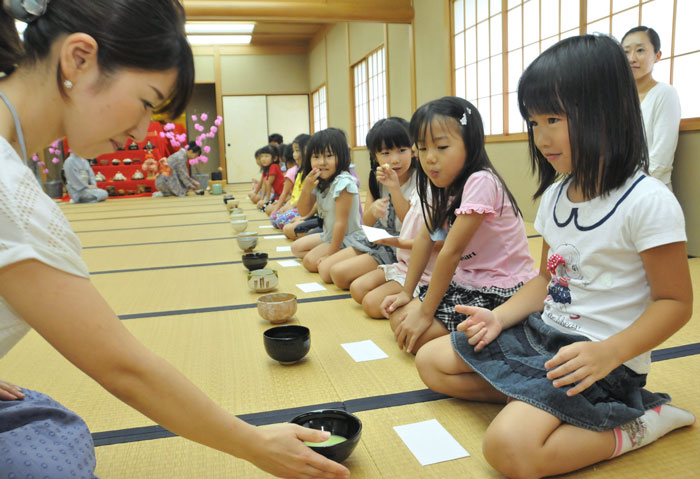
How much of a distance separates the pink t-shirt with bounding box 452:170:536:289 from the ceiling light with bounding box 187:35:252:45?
35.9 feet

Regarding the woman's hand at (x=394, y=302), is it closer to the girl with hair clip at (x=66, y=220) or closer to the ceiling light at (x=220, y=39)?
the girl with hair clip at (x=66, y=220)

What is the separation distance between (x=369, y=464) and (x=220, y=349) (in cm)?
85

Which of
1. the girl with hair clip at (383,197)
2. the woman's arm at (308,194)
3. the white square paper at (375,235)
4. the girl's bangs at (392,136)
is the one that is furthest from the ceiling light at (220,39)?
the white square paper at (375,235)

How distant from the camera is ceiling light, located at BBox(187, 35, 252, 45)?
11469mm

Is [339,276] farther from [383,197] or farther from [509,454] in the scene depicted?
[509,454]

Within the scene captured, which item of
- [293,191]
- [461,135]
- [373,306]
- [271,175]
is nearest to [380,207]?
[373,306]

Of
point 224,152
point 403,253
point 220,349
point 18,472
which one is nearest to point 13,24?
point 18,472

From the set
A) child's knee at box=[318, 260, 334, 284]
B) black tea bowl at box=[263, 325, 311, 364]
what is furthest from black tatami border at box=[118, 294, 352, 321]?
black tea bowl at box=[263, 325, 311, 364]

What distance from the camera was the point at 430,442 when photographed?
1.19 metres

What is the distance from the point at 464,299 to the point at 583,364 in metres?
0.70

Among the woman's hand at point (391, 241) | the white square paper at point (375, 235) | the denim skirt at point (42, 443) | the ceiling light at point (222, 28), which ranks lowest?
the denim skirt at point (42, 443)

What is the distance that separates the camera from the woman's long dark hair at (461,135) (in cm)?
170

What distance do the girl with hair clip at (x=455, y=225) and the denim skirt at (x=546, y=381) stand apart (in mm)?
323

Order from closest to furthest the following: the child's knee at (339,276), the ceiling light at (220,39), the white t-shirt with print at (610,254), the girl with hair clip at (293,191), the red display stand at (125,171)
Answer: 1. the white t-shirt with print at (610,254)
2. the child's knee at (339,276)
3. the girl with hair clip at (293,191)
4. the red display stand at (125,171)
5. the ceiling light at (220,39)
